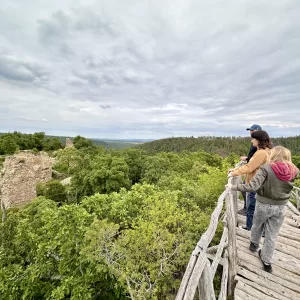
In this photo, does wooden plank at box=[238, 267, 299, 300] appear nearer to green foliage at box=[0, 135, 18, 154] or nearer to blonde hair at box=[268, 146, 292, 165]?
blonde hair at box=[268, 146, 292, 165]

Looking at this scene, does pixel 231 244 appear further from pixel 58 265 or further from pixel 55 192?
pixel 55 192

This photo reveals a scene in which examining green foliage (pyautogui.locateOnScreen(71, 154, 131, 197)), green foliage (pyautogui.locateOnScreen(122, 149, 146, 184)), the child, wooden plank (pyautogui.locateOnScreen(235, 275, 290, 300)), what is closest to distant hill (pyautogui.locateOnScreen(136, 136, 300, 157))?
Result: green foliage (pyautogui.locateOnScreen(122, 149, 146, 184))

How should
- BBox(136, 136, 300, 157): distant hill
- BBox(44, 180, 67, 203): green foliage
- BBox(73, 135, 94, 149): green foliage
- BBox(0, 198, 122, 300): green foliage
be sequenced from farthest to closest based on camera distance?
1. BBox(136, 136, 300, 157): distant hill
2. BBox(73, 135, 94, 149): green foliage
3. BBox(44, 180, 67, 203): green foliage
4. BBox(0, 198, 122, 300): green foliage

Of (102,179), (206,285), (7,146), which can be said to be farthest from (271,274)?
(7,146)

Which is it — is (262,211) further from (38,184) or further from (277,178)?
(38,184)

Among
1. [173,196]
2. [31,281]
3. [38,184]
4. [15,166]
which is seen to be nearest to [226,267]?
[173,196]

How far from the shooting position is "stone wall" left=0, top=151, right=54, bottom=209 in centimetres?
1753

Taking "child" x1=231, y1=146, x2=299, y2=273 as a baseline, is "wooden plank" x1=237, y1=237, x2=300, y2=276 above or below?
below

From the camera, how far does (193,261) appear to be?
2.33 meters

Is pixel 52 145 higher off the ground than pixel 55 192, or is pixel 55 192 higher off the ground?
pixel 52 145

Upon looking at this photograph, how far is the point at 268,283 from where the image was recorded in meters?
3.57

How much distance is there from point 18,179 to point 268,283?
20.3 metres

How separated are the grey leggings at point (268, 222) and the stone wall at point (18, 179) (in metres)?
20.1

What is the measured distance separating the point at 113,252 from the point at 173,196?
328cm
